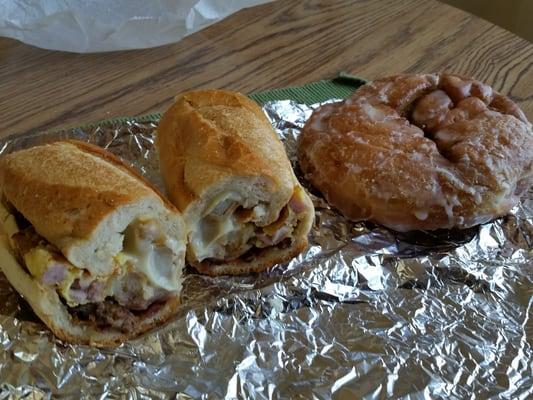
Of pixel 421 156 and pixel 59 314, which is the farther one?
pixel 421 156

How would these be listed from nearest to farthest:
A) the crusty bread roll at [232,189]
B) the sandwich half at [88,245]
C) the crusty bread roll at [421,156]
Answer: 1. the sandwich half at [88,245]
2. the crusty bread roll at [232,189]
3. the crusty bread roll at [421,156]

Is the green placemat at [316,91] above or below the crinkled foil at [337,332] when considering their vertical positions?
above

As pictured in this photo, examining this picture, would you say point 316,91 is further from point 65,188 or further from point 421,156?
point 65,188

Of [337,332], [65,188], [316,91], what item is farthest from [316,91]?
[65,188]

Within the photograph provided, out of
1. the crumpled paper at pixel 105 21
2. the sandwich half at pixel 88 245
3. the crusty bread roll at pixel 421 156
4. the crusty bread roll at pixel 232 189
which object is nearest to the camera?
the sandwich half at pixel 88 245

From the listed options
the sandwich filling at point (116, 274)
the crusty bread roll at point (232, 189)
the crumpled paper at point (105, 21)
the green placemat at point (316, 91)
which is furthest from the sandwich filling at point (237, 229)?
the crumpled paper at point (105, 21)

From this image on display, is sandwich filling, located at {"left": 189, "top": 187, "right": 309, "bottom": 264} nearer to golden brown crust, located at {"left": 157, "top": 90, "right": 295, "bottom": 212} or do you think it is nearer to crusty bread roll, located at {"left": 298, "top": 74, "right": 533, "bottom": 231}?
golden brown crust, located at {"left": 157, "top": 90, "right": 295, "bottom": 212}

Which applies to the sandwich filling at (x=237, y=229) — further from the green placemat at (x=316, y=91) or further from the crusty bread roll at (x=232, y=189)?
the green placemat at (x=316, y=91)
